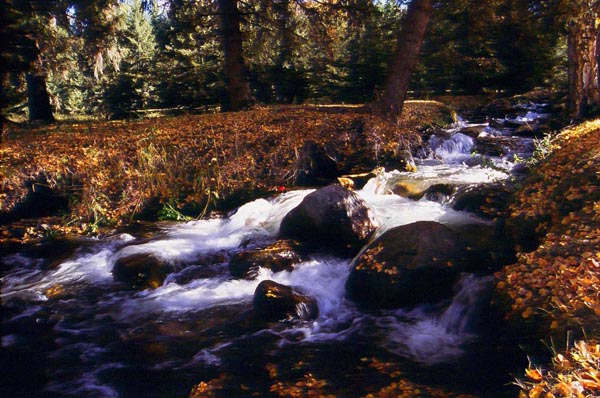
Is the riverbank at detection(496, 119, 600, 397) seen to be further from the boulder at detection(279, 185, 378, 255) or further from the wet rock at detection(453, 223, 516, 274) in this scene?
the boulder at detection(279, 185, 378, 255)

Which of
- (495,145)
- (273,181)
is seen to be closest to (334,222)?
(273,181)

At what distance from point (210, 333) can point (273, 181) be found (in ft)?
18.3

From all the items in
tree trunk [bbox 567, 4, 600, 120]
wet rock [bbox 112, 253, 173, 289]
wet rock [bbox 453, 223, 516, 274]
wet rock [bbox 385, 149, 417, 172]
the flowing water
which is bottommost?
the flowing water

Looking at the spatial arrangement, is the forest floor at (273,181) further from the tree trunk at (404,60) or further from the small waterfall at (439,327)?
the tree trunk at (404,60)

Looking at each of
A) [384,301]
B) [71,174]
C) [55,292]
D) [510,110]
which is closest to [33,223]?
[71,174]

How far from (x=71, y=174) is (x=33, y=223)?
3.97 feet

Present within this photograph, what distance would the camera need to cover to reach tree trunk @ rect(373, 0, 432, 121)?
43.8 feet

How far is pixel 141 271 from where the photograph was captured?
24.5 ft

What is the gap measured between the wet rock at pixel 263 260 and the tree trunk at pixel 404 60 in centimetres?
709

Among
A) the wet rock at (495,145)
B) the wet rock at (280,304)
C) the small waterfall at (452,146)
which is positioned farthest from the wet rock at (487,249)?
the wet rock at (495,145)

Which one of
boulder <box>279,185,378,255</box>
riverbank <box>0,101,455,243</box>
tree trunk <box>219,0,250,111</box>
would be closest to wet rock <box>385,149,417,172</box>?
riverbank <box>0,101,455,243</box>

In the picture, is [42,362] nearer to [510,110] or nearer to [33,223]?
[33,223]

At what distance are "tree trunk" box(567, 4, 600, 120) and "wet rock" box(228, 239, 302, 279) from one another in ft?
30.8

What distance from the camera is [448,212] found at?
8.70 meters
